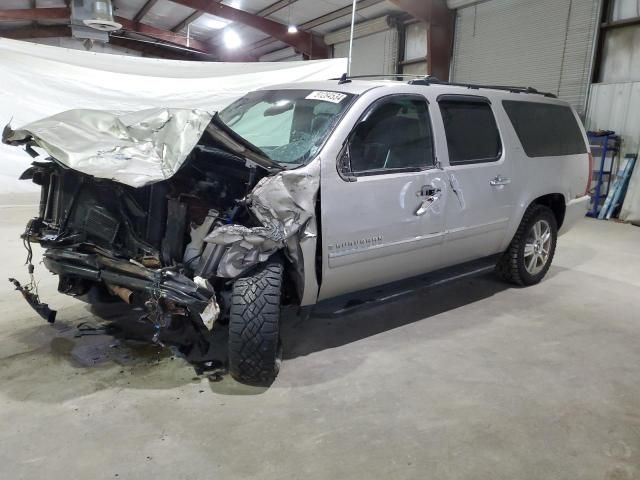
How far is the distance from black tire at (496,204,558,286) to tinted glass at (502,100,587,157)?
0.52 metres

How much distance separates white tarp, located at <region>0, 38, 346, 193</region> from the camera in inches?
310

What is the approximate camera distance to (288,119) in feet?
11.1

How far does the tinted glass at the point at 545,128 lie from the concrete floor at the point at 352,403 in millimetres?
1424

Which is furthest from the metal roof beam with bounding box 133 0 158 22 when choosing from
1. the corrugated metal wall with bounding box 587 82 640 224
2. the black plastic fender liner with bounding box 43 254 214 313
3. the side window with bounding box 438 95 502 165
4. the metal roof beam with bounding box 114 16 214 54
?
the black plastic fender liner with bounding box 43 254 214 313

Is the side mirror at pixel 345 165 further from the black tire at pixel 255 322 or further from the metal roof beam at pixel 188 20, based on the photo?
the metal roof beam at pixel 188 20

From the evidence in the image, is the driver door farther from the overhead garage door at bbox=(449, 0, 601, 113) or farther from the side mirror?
the overhead garage door at bbox=(449, 0, 601, 113)

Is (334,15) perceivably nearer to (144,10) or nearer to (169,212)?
(144,10)

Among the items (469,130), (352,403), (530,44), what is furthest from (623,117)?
(352,403)

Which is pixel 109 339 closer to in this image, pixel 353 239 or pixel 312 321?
pixel 312 321

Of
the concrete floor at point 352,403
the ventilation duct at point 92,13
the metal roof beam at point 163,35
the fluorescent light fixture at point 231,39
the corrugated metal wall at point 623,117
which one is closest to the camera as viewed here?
the concrete floor at point 352,403

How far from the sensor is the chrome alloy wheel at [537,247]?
4.41m

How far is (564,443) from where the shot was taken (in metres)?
2.32

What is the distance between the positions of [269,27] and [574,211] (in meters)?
11.7

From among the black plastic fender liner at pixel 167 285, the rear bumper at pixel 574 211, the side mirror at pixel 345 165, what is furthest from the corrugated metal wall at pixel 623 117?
the black plastic fender liner at pixel 167 285
